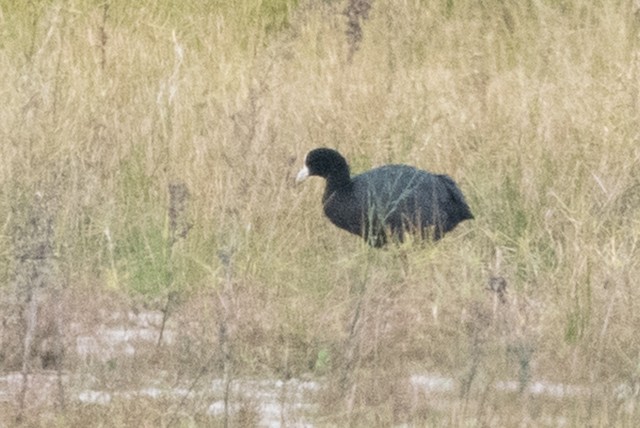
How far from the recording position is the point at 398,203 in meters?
6.47

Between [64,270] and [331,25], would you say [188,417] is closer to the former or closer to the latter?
[64,270]

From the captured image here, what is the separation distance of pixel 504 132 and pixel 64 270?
2298 millimetres

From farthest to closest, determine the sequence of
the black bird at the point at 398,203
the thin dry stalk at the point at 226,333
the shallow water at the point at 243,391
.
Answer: the black bird at the point at 398,203 → the shallow water at the point at 243,391 → the thin dry stalk at the point at 226,333

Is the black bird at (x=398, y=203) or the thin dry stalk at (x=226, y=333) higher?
the black bird at (x=398, y=203)

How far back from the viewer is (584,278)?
524 cm

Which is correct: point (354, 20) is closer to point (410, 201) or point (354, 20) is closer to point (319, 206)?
point (319, 206)

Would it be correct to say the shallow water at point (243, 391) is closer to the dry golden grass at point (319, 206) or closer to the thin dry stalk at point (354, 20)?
the dry golden grass at point (319, 206)

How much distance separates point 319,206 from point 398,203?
1.83 feet

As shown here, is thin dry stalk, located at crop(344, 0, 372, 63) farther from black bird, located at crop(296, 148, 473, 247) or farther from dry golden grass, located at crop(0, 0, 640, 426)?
black bird, located at crop(296, 148, 473, 247)

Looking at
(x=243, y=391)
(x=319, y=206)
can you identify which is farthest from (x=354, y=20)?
(x=243, y=391)

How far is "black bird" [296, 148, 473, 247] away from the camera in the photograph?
6418mm

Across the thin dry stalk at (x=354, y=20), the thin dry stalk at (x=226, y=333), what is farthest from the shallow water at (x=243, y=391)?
the thin dry stalk at (x=354, y=20)

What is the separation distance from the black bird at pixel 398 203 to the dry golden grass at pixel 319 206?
4.1 inches

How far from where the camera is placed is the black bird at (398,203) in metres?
6.42
